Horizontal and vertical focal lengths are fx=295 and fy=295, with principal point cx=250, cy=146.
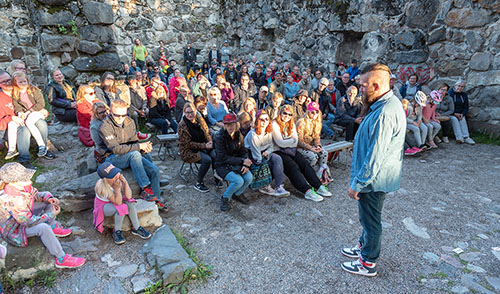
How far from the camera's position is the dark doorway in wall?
1014 centimetres

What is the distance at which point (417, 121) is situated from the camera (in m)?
6.72

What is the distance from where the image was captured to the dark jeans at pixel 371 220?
2.64 meters

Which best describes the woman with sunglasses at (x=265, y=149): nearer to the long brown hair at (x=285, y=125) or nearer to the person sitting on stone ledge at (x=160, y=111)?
the long brown hair at (x=285, y=125)

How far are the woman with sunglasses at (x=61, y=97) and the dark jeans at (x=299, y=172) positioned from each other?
4.37 metres

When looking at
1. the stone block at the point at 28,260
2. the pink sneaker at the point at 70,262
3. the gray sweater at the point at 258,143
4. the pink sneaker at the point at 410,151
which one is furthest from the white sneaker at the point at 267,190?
the pink sneaker at the point at 410,151

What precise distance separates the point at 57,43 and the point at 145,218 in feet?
15.6

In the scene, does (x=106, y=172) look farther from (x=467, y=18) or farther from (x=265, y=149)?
(x=467, y=18)

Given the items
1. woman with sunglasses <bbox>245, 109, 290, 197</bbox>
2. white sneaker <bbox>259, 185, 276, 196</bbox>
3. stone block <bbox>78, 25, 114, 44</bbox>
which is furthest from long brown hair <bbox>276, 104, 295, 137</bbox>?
stone block <bbox>78, 25, 114, 44</bbox>

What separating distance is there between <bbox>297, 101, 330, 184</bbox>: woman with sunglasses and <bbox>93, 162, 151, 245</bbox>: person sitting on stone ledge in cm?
293

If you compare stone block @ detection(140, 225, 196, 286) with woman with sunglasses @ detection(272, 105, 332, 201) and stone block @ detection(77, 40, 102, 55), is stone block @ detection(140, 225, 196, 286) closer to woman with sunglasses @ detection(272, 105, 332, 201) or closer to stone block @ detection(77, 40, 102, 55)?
woman with sunglasses @ detection(272, 105, 332, 201)

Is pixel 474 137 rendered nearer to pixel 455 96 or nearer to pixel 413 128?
pixel 455 96

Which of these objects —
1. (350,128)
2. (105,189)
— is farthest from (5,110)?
(350,128)

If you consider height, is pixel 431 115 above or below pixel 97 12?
below

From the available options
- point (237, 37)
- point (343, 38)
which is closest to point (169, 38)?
point (237, 37)
